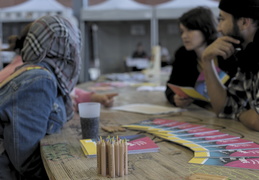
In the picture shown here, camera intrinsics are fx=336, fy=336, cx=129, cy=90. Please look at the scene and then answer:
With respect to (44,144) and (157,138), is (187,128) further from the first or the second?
(44,144)

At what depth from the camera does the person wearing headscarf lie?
49.0 inches

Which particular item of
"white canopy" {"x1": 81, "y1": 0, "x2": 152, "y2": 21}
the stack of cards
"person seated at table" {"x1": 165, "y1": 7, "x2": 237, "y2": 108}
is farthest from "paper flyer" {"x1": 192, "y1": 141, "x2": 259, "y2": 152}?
"white canopy" {"x1": 81, "y1": 0, "x2": 152, "y2": 21}

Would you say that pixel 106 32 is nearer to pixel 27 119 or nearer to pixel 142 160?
pixel 27 119

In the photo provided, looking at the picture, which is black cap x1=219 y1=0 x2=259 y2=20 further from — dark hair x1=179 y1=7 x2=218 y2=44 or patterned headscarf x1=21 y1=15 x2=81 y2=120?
patterned headscarf x1=21 y1=15 x2=81 y2=120

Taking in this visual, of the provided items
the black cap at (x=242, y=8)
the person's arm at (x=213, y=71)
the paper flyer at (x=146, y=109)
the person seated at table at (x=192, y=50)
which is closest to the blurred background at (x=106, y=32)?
the person seated at table at (x=192, y=50)

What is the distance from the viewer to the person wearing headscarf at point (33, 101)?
1.25m

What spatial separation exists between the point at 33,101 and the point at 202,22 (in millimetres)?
1304

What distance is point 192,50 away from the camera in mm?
2281

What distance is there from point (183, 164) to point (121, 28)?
9.06 meters

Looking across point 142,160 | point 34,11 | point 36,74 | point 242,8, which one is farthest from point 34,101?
point 34,11

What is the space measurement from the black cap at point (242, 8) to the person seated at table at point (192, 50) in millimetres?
514

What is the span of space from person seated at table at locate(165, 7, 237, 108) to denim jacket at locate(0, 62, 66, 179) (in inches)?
37.4

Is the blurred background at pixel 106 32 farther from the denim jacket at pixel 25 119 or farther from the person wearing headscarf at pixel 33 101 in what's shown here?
the denim jacket at pixel 25 119

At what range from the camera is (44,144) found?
1223mm
